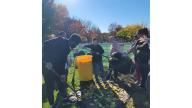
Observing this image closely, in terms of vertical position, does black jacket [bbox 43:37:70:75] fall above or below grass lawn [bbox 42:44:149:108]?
above

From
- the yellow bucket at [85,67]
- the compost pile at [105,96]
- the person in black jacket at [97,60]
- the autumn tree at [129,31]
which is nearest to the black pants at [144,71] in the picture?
the compost pile at [105,96]

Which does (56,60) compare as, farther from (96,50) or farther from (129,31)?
(129,31)

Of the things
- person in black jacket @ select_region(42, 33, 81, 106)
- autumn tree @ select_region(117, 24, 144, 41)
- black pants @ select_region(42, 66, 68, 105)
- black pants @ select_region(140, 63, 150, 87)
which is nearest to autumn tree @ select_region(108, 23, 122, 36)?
autumn tree @ select_region(117, 24, 144, 41)

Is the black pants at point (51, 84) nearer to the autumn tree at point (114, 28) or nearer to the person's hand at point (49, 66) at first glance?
the person's hand at point (49, 66)

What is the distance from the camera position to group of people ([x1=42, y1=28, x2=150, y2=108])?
122 inches

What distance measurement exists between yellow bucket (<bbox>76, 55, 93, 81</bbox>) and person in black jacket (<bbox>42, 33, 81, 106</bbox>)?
0.15 meters

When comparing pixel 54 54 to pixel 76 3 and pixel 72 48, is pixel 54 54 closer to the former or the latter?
pixel 72 48

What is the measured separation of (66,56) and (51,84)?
13.5 inches

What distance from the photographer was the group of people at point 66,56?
3.10 meters

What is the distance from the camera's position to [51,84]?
3.12 m

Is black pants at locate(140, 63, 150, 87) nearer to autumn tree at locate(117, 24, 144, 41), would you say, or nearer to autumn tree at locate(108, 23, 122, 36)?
autumn tree at locate(117, 24, 144, 41)
